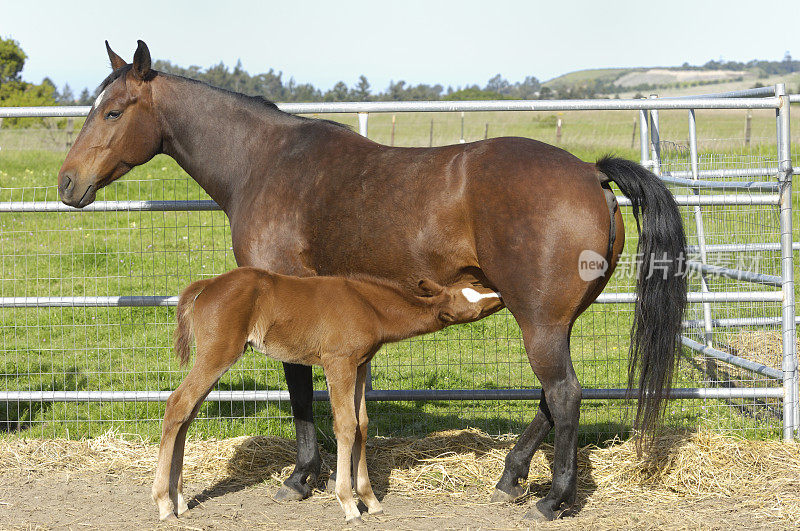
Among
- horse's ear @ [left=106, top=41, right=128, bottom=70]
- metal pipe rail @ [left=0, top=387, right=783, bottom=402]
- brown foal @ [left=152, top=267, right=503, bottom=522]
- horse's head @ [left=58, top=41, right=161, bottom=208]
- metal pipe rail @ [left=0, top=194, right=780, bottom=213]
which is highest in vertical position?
horse's ear @ [left=106, top=41, right=128, bottom=70]

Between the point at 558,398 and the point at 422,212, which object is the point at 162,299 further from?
the point at 558,398

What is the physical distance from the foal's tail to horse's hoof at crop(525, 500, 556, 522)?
2.00m

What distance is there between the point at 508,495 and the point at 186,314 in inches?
82.2

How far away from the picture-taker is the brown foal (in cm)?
378

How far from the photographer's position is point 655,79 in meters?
116

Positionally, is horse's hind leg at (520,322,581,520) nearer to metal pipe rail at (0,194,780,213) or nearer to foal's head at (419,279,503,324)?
foal's head at (419,279,503,324)

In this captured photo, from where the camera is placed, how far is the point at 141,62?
445cm

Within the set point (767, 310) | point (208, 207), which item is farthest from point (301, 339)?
point (767, 310)

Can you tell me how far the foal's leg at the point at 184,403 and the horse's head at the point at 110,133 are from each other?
147 cm

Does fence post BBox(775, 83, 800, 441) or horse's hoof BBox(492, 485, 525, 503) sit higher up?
fence post BBox(775, 83, 800, 441)

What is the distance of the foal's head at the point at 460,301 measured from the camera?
3.85m

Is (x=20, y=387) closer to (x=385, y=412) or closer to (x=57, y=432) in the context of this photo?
(x=57, y=432)

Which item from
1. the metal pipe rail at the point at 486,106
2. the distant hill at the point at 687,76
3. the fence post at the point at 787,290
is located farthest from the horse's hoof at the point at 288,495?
the distant hill at the point at 687,76

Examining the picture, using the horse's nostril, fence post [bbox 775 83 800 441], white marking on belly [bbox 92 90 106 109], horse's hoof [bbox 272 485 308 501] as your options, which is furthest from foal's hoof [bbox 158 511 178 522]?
fence post [bbox 775 83 800 441]
